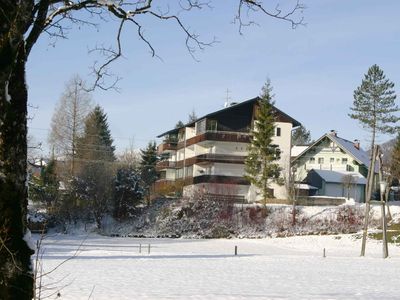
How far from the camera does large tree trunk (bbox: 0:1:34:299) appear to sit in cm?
446

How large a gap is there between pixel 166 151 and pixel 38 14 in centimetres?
7919

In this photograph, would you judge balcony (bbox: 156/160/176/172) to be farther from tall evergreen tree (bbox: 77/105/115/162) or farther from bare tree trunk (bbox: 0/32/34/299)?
bare tree trunk (bbox: 0/32/34/299)

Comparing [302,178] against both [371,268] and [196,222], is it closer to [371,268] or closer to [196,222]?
[196,222]

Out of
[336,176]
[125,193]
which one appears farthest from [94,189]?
[336,176]

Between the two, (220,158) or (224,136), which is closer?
(220,158)

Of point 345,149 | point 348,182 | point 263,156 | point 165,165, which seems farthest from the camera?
point 165,165

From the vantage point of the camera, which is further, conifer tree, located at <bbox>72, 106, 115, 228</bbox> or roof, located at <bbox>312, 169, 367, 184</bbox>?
roof, located at <bbox>312, 169, 367, 184</bbox>

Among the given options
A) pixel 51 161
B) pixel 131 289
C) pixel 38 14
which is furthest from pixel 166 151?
pixel 38 14

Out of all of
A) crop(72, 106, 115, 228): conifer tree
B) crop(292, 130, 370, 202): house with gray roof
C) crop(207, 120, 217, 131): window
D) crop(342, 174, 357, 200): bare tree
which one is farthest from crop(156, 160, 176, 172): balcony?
crop(342, 174, 357, 200): bare tree

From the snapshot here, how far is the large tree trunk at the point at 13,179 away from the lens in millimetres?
4465

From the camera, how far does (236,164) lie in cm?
6394

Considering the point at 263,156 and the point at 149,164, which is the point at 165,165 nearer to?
the point at 149,164

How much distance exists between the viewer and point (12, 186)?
180 inches

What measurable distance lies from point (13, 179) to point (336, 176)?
210ft
